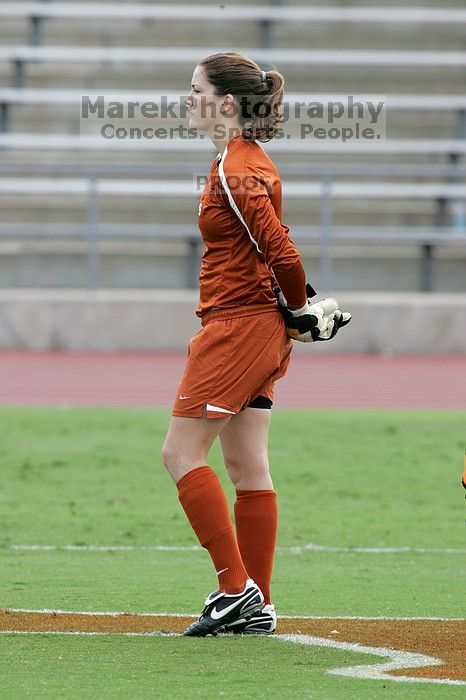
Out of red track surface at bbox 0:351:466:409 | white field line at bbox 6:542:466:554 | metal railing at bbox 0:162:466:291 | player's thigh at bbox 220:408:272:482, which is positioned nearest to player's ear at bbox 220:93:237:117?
player's thigh at bbox 220:408:272:482

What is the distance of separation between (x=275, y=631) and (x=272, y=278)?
1.20 metres

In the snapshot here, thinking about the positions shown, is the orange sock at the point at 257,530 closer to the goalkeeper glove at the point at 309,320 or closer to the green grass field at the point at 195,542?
the green grass field at the point at 195,542

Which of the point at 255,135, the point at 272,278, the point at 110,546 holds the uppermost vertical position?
the point at 255,135

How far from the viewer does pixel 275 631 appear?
4.88 metres

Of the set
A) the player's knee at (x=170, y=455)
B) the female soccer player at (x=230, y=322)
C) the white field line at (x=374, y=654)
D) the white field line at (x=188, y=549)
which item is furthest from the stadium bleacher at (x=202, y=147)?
the white field line at (x=374, y=654)

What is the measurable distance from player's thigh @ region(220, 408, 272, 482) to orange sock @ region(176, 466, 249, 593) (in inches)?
6.9

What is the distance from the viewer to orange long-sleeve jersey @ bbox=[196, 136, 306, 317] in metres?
4.61

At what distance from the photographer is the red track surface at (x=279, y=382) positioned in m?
13.5

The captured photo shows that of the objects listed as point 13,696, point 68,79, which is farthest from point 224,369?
point 68,79

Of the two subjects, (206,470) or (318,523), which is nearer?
(206,470)

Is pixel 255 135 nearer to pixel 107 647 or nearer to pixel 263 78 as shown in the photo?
pixel 263 78

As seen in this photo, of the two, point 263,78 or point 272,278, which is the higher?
point 263,78

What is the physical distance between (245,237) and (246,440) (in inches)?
27.9

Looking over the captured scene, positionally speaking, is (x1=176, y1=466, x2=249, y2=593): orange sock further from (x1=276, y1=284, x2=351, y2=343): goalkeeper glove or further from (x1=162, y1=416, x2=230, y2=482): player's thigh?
(x1=276, y1=284, x2=351, y2=343): goalkeeper glove
